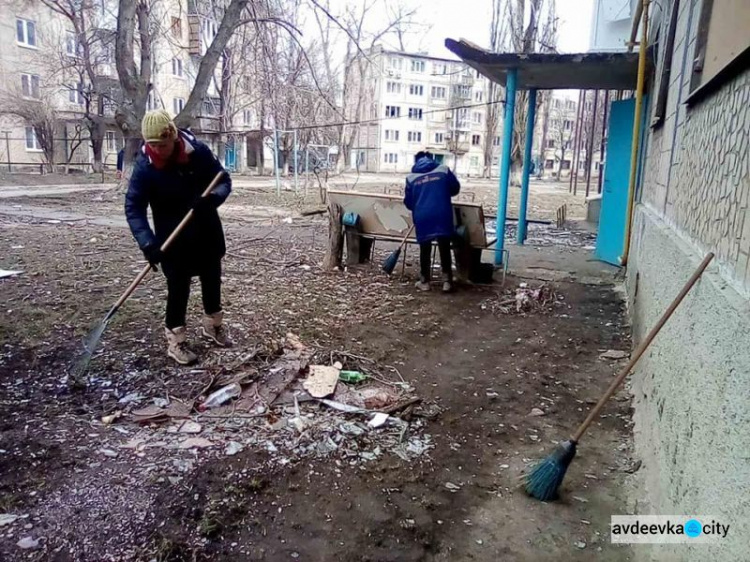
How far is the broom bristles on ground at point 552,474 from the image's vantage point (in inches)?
107

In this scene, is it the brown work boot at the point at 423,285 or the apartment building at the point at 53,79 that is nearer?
the brown work boot at the point at 423,285

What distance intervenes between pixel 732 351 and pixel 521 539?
1.23m

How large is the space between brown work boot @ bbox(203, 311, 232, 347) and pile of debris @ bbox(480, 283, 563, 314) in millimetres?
2811

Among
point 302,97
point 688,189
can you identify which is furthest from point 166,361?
point 302,97

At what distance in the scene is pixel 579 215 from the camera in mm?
15961

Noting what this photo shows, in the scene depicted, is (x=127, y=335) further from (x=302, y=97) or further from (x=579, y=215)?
(x=302, y=97)

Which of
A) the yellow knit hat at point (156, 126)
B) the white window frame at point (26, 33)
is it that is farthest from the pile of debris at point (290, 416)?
the white window frame at point (26, 33)

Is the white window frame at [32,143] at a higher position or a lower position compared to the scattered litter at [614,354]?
higher

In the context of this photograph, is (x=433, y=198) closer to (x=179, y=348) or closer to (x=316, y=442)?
(x=179, y=348)

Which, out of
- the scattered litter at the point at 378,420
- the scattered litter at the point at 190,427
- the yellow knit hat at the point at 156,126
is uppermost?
→ the yellow knit hat at the point at 156,126

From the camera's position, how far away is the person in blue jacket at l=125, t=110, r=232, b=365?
3.88m

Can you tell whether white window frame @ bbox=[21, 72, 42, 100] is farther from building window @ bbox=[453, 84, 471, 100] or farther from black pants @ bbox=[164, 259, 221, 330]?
building window @ bbox=[453, 84, 471, 100]

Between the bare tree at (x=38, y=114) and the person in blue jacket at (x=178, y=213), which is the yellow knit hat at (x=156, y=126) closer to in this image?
the person in blue jacket at (x=178, y=213)

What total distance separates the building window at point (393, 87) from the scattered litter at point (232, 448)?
5796 cm
